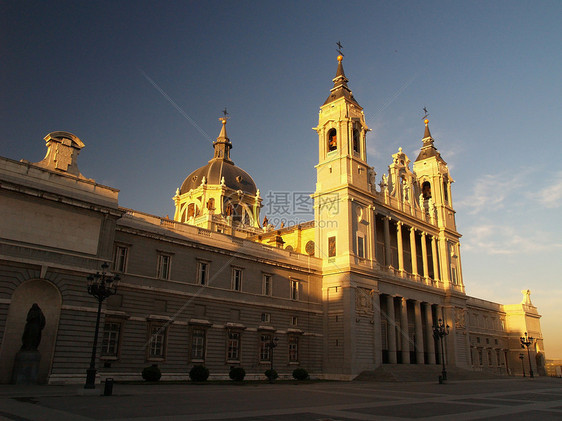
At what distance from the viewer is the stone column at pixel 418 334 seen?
5084 cm

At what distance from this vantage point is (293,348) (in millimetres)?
41969

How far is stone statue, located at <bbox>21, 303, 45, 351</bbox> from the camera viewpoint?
943 inches

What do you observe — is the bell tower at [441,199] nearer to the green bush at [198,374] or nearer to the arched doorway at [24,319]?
the green bush at [198,374]

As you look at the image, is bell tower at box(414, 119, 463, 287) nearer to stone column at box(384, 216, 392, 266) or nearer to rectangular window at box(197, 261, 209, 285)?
stone column at box(384, 216, 392, 266)

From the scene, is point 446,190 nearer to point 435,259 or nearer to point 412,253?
point 435,259

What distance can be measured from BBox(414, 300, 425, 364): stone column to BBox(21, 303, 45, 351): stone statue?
3893 centimetres

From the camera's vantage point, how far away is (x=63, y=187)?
2748cm

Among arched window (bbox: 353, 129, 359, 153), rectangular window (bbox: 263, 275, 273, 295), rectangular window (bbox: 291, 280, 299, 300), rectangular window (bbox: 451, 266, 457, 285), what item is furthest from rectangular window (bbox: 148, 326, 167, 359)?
rectangular window (bbox: 451, 266, 457, 285)

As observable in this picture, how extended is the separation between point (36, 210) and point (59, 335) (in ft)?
22.5

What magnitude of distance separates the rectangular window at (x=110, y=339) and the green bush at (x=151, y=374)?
230 cm

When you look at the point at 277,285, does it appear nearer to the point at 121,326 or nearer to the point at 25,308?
the point at 121,326

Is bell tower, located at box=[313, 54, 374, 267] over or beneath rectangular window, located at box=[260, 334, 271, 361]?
over

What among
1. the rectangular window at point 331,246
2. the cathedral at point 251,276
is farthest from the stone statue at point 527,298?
the rectangular window at point 331,246

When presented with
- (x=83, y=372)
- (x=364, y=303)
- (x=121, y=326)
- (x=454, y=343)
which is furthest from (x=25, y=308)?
(x=454, y=343)
